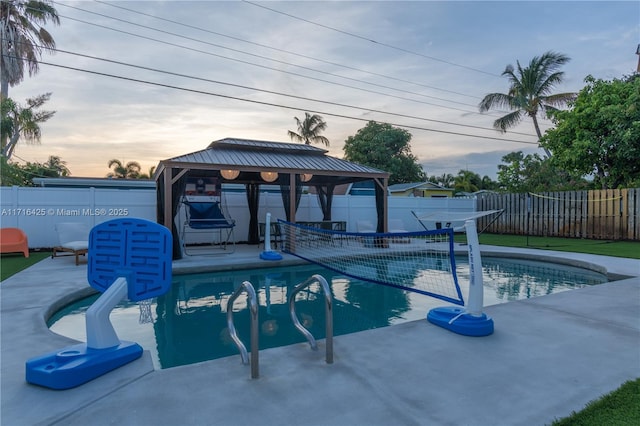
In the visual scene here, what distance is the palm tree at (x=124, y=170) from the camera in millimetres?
37938

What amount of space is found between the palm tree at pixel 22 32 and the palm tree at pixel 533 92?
2306 centimetres

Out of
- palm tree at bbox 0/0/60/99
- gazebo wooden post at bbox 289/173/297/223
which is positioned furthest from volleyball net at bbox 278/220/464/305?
palm tree at bbox 0/0/60/99

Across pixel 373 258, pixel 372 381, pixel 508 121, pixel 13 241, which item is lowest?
pixel 373 258

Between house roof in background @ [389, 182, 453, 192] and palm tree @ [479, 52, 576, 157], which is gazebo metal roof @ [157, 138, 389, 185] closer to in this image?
palm tree @ [479, 52, 576, 157]

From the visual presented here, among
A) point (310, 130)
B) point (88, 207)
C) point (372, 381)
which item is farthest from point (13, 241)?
point (310, 130)

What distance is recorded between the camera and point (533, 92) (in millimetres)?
20953

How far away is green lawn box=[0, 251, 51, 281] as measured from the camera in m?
6.82

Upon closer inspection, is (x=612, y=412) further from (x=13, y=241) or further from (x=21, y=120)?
(x=21, y=120)

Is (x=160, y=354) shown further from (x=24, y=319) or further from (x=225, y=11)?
(x=225, y=11)

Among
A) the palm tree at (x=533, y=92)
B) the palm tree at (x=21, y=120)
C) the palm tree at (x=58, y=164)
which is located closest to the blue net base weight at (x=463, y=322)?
the palm tree at (x=21, y=120)

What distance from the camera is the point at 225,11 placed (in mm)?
11805

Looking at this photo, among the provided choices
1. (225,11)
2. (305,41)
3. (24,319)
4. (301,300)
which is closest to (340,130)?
(305,41)

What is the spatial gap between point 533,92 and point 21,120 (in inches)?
999

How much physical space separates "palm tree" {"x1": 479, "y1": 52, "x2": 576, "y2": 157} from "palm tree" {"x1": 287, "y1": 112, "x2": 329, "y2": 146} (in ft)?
47.3
